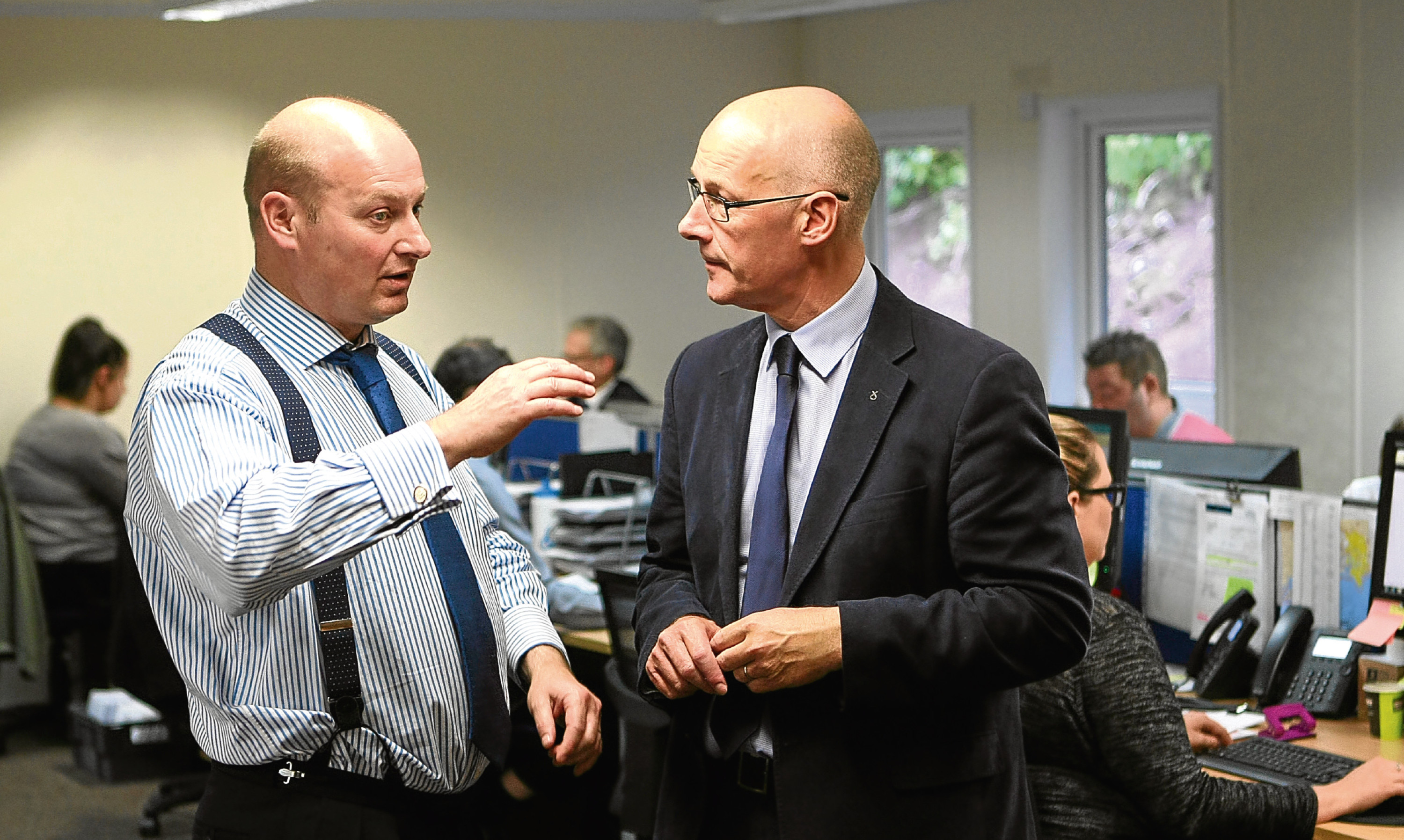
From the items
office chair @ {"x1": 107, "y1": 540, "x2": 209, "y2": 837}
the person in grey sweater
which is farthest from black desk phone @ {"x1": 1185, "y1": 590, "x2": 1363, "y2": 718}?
the person in grey sweater

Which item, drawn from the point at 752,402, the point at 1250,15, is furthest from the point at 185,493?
the point at 1250,15

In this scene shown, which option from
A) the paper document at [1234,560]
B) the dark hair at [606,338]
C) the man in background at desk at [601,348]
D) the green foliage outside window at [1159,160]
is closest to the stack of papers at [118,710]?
the man in background at desk at [601,348]

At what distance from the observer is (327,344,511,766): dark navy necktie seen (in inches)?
69.4

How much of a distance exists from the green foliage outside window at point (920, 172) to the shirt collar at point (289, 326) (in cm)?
589

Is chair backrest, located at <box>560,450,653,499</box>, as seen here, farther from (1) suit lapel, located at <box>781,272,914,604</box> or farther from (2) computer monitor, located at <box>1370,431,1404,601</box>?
(1) suit lapel, located at <box>781,272,914,604</box>

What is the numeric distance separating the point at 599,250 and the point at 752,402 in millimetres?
5809

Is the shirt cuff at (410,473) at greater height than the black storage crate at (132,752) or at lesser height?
greater

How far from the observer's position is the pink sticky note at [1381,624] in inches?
111

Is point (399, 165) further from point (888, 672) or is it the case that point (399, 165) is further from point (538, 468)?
point (538, 468)

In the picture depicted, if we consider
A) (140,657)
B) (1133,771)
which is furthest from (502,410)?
(140,657)

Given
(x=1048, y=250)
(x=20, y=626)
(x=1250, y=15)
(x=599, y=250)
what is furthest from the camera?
(x=599, y=250)

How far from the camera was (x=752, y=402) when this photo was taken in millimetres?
1891

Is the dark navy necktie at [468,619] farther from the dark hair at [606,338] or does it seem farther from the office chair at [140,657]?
the dark hair at [606,338]

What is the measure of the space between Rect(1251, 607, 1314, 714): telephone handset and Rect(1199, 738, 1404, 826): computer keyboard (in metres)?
0.25
